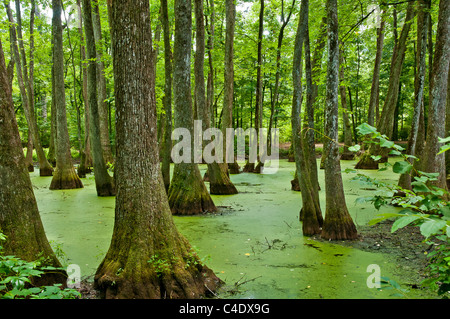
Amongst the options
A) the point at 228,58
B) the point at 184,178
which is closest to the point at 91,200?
the point at 184,178

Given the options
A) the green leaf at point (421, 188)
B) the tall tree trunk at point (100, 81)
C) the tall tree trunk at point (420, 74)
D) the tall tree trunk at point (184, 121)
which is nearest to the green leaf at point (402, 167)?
the green leaf at point (421, 188)

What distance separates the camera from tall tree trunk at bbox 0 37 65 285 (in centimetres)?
311

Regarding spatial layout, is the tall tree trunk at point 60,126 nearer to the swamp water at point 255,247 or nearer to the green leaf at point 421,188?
the swamp water at point 255,247

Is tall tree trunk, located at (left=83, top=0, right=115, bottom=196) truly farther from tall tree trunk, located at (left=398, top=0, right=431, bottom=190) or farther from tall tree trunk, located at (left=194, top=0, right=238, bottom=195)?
tall tree trunk, located at (left=398, top=0, right=431, bottom=190)

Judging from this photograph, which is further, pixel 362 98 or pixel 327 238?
pixel 362 98

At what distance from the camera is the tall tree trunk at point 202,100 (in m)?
8.52

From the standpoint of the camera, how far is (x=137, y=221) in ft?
11.3

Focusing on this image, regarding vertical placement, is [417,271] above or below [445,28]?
below

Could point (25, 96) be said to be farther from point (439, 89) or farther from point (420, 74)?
point (439, 89)

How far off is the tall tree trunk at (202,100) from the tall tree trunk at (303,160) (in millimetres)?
3088

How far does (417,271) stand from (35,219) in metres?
4.30

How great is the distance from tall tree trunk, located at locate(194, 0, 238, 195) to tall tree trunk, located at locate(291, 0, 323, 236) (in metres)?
3.09

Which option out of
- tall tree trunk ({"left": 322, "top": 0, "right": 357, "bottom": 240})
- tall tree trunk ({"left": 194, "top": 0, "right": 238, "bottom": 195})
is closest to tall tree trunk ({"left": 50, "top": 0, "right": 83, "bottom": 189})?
tall tree trunk ({"left": 194, "top": 0, "right": 238, "bottom": 195})
